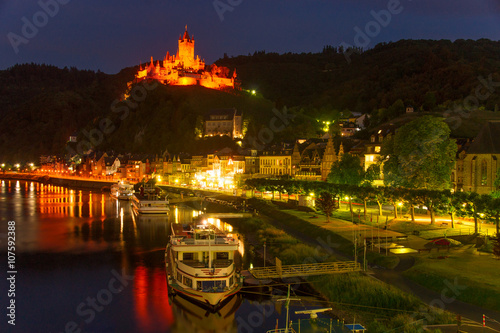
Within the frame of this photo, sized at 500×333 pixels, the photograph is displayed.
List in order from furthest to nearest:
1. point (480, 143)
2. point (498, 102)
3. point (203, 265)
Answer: point (498, 102), point (480, 143), point (203, 265)

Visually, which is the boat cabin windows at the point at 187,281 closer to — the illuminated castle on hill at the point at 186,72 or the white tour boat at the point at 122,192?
the white tour boat at the point at 122,192

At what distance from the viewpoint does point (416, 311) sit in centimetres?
2191

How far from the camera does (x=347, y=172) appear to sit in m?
58.6

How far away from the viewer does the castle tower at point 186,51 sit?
6447 inches

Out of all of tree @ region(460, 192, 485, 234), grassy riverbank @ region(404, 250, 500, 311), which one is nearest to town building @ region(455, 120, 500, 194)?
tree @ region(460, 192, 485, 234)

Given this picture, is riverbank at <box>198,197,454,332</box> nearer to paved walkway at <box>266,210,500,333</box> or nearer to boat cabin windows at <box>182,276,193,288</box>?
paved walkway at <box>266,210,500,333</box>

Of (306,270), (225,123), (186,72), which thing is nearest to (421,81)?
(225,123)

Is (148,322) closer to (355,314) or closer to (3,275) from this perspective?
(355,314)

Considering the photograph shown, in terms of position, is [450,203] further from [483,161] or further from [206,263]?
[206,263]

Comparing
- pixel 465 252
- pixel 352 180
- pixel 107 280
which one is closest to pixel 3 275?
pixel 107 280

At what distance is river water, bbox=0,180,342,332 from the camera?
24.7m

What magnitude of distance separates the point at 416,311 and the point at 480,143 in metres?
35.3

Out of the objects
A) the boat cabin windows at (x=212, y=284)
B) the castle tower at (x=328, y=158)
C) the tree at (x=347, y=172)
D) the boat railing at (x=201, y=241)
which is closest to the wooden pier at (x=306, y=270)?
the boat railing at (x=201, y=241)

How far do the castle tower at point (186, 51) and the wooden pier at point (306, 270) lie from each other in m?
140
